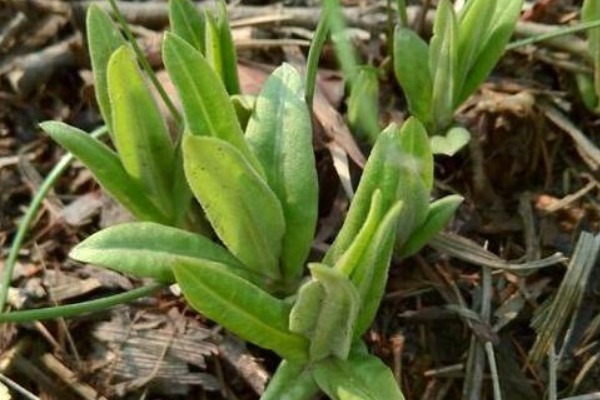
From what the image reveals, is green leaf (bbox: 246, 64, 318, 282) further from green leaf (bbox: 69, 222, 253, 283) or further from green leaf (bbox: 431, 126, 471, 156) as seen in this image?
green leaf (bbox: 431, 126, 471, 156)

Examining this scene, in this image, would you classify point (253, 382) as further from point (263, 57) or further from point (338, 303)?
point (263, 57)

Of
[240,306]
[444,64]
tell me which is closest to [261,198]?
[240,306]

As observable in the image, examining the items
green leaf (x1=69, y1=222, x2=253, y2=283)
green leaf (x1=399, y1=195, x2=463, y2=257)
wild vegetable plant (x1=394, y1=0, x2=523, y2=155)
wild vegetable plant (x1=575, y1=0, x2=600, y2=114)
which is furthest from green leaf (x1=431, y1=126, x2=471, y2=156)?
green leaf (x1=69, y1=222, x2=253, y2=283)

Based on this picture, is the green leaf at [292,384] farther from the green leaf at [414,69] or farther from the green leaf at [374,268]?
the green leaf at [414,69]

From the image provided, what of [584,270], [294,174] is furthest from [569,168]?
[294,174]

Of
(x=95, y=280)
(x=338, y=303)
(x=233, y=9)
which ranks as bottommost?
(x=95, y=280)

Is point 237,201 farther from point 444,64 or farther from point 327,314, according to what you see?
point 444,64
